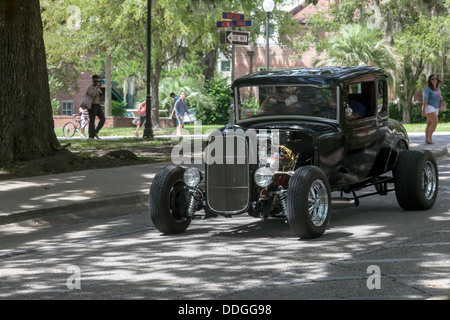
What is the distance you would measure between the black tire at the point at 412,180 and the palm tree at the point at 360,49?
28.8 meters

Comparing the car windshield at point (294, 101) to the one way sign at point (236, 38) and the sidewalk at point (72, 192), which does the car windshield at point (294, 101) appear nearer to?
the sidewalk at point (72, 192)

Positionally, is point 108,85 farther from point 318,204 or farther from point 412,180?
point 318,204

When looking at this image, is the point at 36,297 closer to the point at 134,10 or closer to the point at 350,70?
the point at 350,70

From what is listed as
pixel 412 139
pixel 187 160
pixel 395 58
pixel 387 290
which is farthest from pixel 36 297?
pixel 395 58

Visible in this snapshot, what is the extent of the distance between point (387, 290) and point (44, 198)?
666 centimetres

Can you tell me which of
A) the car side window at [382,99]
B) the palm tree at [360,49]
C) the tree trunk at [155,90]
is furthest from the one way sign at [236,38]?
the palm tree at [360,49]

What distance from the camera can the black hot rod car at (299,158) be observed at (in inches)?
351

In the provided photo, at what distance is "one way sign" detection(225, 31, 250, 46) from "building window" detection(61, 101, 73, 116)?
37870 mm

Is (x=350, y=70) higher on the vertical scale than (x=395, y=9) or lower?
lower

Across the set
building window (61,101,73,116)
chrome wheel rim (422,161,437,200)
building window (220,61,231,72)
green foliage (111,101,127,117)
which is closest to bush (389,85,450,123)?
green foliage (111,101,127,117)

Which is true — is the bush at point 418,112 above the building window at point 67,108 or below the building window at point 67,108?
below

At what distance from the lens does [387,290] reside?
6457 mm

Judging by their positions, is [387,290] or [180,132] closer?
[387,290]

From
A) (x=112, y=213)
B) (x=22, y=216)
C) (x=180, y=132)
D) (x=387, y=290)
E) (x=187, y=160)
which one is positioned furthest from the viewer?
(x=180, y=132)
